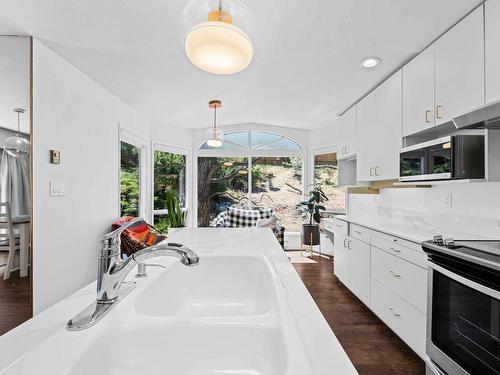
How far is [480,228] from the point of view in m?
1.92

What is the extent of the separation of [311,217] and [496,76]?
3395 mm

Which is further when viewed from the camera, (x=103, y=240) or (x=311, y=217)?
(x=311, y=217)

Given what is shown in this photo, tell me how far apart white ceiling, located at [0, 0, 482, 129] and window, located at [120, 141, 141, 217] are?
76 cm

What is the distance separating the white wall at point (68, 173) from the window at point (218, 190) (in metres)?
2.12

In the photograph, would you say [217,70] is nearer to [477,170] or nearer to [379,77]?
[477,170]

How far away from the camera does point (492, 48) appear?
1529mm

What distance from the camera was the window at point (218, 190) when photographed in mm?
5297

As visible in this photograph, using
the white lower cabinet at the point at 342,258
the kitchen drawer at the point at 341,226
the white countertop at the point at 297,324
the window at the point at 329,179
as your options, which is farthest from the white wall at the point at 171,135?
the white countertop at the point at 297,324

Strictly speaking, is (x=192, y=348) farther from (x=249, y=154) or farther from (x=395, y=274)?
(x=249, y=154)

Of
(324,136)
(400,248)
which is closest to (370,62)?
(400,248)

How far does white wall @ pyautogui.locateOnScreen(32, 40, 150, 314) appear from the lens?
214 cm

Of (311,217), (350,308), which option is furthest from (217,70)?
(311,217)

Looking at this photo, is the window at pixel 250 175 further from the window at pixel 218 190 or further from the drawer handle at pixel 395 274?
the drawer handle at pixel 395 274

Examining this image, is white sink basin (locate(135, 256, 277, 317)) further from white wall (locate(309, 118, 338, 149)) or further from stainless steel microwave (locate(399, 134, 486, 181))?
white wall (locate(309, 118, 338, 149))
